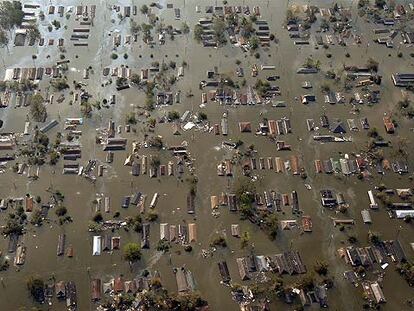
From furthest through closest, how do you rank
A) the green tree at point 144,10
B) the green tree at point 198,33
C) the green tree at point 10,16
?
the green tree at point 144,10 < the green tree at point 10,16 < the green tree at point 198,33

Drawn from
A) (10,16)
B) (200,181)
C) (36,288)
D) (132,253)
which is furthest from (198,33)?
(36,288)

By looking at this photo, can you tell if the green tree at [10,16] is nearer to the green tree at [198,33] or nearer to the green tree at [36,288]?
the green tree at [198,33]

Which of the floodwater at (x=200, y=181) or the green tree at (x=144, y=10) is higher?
the green tree at (x=144, y=10)

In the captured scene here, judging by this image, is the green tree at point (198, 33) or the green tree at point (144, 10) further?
the green tree at point (144, 10)

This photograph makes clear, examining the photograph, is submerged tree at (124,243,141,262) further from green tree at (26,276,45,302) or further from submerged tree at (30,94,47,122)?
submerged tree at (30,94,47,122)

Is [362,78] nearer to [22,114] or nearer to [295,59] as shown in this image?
[295,59]

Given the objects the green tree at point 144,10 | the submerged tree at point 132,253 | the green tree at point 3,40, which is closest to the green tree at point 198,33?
the green tree at point 144,10

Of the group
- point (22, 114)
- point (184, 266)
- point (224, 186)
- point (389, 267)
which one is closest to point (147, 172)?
point (224, 186)

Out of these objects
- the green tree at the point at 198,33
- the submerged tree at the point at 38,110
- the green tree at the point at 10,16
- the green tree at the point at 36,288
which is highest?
Result: the green tree at the point at 10,16

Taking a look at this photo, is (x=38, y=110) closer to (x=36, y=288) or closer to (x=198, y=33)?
(x=36, y=288)

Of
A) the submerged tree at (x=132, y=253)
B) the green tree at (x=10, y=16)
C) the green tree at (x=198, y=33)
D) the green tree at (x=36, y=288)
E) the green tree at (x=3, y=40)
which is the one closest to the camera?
the green tree at (x=36, y=288)
